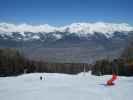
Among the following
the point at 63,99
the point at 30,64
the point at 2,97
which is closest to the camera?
the point at 63,99

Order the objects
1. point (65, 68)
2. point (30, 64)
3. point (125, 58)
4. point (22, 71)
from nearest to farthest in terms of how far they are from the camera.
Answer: point (125, 58), point (22, 71), point (30, 64), point (65, 68)

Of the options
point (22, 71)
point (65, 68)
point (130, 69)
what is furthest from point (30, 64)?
point (65, 68)

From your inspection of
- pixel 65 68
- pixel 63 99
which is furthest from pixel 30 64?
pixel 63 99

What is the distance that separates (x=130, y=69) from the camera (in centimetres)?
5194

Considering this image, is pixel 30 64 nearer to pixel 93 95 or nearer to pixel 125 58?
pixel 125 58

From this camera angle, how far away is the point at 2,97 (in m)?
16.4

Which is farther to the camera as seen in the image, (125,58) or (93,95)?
(125,58)

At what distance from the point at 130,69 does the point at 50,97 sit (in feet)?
126

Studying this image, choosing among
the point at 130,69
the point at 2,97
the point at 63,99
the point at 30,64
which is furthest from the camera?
the point at 30,64

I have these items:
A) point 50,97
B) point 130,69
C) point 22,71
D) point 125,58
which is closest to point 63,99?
point 50,97

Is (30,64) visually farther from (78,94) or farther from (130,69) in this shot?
(78,94)

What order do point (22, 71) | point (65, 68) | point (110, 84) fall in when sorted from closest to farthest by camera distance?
point (110, 84) < point (22, 71) < point (65, 68)

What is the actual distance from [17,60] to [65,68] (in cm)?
5278

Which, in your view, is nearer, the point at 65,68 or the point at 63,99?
the point at 63,99
